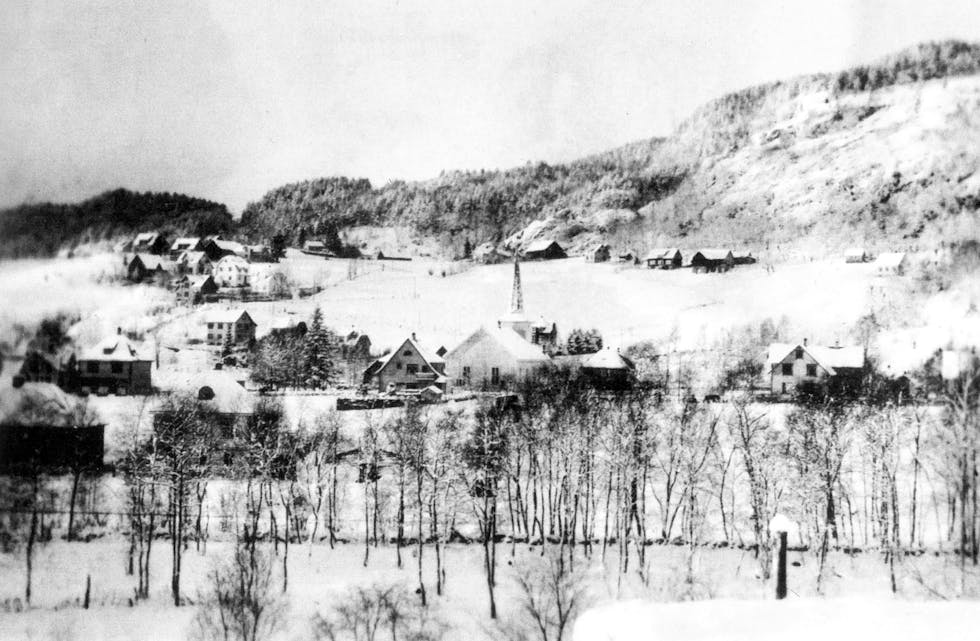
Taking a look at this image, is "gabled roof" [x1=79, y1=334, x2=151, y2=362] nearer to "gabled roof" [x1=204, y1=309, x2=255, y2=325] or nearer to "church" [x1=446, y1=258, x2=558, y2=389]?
"gabled roof" [x1=204, y1=309, x2=255, y2=325]

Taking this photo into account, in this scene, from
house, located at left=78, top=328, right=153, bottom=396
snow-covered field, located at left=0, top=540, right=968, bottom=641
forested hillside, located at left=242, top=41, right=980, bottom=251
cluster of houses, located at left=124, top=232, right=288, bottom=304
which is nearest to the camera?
snow-covered field, located at left=0, top=540, right=968, bottom=641

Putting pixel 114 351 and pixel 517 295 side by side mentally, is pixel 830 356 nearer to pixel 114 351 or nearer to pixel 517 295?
pixel 517 295

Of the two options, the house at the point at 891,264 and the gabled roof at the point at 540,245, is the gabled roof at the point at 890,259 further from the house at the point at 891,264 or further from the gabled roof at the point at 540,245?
the gabled roof at the point at 540,245

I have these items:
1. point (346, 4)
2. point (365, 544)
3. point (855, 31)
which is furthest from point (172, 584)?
point (855, 31)

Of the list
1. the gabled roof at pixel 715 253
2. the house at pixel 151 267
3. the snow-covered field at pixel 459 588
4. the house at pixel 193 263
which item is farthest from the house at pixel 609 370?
the house at pixel 151 267

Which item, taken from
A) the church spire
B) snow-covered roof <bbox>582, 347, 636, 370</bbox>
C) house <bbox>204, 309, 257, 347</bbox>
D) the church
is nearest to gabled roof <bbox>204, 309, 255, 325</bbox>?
house <bbox>204, 309, 257, 347</bbox>

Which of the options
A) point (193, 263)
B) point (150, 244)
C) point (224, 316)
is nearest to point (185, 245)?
point (193, 263)
